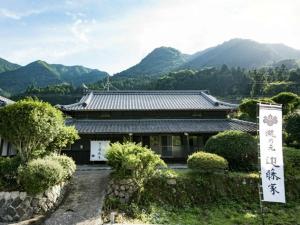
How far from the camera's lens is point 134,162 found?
576 inches

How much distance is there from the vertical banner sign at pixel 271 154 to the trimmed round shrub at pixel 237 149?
20.1 feet

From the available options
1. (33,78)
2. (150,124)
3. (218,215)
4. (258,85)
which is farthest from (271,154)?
(33,78)

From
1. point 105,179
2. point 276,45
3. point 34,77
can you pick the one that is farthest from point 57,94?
point 276,45

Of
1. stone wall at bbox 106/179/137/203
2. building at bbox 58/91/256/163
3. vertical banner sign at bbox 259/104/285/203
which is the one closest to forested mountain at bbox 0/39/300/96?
building at bbox 58/91/256/163

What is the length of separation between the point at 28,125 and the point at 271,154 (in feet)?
33.9

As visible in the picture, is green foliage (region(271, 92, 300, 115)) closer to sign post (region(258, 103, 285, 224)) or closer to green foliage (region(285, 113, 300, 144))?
green foliage (region(285, 113, 300, 144))

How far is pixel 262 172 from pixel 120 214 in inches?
243

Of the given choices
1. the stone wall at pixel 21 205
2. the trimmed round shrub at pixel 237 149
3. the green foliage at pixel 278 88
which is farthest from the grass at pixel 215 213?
the green foliage at pixel 278 88

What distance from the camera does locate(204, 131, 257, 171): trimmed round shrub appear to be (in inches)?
745

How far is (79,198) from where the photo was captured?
49.2 feet

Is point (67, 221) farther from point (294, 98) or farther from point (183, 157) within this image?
point (294, 98)

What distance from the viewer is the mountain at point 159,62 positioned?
118037 mm

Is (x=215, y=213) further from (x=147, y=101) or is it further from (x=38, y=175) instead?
(x=147, y=101)

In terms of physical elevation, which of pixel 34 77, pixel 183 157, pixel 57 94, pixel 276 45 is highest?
pixel 276 45
